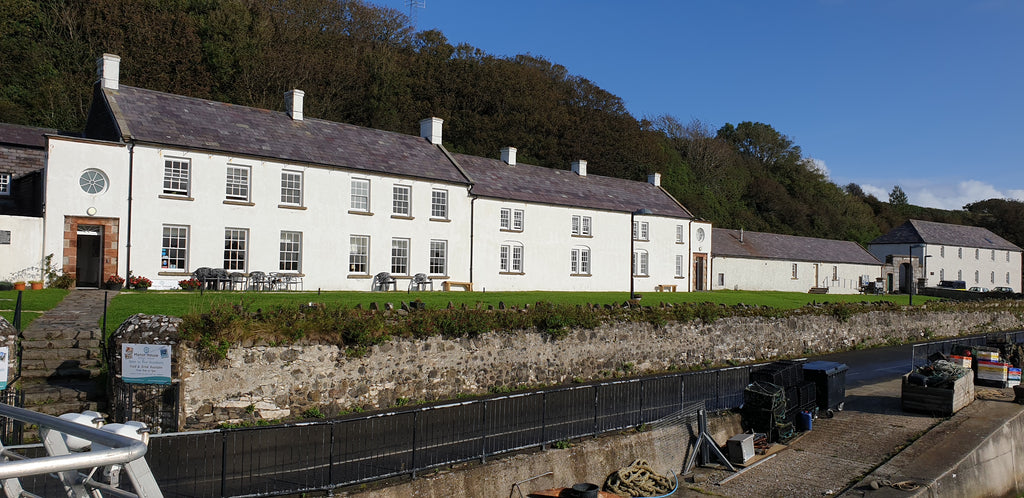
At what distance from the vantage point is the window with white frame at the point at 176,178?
84.5 feet

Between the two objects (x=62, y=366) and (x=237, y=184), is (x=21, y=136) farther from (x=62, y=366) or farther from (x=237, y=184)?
(x=62, y=366)

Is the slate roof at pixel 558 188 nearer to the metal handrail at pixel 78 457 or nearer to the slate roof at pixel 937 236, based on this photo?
the metal handrail at pixel 78 457

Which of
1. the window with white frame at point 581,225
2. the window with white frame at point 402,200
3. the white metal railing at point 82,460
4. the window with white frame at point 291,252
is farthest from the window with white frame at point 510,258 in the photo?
the white metal railing at point 82,460

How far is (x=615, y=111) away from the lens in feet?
231

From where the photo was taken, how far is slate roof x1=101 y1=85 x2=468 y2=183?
26109 mm

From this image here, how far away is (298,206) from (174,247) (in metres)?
4.99

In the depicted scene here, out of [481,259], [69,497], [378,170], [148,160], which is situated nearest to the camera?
[69,497]

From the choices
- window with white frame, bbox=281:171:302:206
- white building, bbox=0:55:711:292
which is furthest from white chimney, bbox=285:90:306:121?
window with white frame, bbox=281:171:302:206

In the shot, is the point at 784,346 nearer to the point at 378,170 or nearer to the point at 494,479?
the point at 378,170

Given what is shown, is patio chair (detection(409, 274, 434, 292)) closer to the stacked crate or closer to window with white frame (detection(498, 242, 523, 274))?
window with white frame (detection(498, 242, 523, 274))

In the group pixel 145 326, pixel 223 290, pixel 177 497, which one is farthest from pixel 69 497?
pixel 223 290

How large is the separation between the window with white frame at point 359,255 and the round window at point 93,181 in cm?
955

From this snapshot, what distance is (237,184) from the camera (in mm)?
27359

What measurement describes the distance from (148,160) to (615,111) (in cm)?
5242
